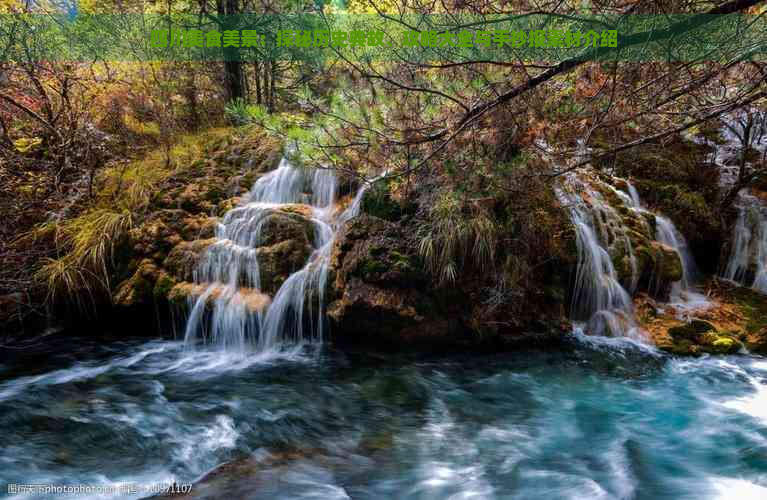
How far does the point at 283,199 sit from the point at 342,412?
156 inches

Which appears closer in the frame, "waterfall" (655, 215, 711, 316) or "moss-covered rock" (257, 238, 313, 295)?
"moss-covered rock" (257, 238, 313, 295)

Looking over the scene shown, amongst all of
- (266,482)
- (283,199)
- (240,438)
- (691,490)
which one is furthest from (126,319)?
(691,490)

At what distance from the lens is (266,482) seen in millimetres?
2975

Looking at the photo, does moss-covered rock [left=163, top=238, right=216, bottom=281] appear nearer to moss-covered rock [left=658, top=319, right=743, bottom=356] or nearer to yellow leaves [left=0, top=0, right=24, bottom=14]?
yellow leaves [left=0, top=0, right=24, bottom=14]

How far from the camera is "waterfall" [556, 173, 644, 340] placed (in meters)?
5.52

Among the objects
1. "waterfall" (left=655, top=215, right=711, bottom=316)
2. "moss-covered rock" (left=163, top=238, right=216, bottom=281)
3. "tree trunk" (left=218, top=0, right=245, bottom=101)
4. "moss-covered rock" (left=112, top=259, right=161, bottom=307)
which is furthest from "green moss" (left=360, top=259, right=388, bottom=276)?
"tree trunk" (left=218, top=0, right=245, bottom=101)

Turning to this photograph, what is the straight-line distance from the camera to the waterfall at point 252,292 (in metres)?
5.32

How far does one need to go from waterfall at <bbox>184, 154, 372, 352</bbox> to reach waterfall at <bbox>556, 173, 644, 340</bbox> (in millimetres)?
3109

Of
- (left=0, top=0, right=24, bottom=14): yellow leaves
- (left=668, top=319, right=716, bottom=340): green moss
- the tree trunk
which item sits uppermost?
the tree trunk

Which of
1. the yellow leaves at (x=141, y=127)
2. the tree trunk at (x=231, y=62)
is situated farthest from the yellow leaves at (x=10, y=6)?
the tree trunk at (x=231, y=62)


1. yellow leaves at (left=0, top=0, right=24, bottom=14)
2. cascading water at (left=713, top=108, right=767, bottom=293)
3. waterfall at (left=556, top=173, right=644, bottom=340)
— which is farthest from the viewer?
cascading water at (left=713, top=108, right=767, bottom=293)

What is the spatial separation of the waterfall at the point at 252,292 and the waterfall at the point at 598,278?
311 centimetres

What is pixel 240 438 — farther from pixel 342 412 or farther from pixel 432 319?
pixel 432 319

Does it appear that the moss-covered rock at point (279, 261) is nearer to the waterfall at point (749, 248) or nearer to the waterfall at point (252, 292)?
the waterfall at point (252, 292)
